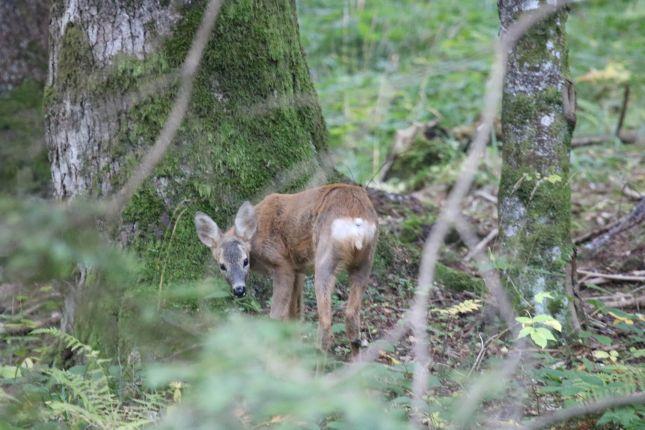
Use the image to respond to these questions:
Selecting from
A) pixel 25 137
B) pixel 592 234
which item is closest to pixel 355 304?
pixel 592 234

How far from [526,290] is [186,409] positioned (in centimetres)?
372

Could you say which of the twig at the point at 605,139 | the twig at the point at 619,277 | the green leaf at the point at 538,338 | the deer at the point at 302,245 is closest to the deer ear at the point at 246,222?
the deer at the point at 302,245

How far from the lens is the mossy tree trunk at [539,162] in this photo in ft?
19.5

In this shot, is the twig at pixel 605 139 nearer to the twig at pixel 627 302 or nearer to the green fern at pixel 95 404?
the twig at pixel 627 302

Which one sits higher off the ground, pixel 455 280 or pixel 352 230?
pixel 352 230

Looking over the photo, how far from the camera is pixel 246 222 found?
603 cm

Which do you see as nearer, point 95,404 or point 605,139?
point 95,404

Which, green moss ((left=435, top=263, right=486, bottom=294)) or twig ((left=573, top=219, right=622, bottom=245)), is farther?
twig ((left=573, top=219, right=622, bottom=245))

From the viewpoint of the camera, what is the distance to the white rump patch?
18.0 feet

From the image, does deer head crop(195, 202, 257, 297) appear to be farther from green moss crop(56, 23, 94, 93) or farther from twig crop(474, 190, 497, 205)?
twig crop(474, 190, 497, 205)

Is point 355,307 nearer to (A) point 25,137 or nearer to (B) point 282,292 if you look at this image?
(B) point 282,292

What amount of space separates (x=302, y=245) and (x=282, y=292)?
14.8 inches

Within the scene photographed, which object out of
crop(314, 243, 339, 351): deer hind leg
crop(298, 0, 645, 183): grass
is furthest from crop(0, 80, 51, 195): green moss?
crop(298, 0, 645, 183): grass

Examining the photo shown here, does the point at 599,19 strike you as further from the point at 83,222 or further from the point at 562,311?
the point at 83,222
